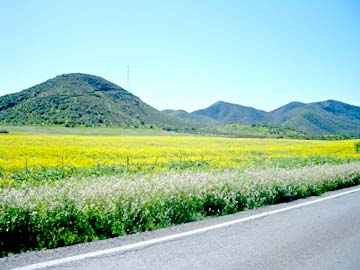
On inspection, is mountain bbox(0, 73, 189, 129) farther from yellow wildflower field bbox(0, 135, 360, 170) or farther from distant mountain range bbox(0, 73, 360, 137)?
yellow wildflower field bbox(0, 135, 360, 170)

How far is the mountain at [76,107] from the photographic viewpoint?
107 m

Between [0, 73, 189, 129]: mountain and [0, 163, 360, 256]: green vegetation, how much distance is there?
312 ft

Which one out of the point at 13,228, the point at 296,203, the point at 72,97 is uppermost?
the point at 72,97

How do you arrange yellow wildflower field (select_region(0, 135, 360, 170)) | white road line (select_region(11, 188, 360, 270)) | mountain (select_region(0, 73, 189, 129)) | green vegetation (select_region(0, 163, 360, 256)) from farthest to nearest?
mountain (select_region(0, 73, 189, 129)), yellow wildflower field (select_region(0, 135, 360, 170)), green vegetation (select_region(0, 163, 360, 256)), white road line (select_region(11, 188, 360, 270))

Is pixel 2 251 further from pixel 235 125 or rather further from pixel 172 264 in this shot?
pixel 235 125

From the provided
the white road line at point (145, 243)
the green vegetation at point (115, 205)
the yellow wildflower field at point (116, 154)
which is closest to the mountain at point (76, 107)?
the yellow wildflower field at point (116, 154)

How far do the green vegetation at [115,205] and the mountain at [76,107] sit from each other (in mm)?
95249

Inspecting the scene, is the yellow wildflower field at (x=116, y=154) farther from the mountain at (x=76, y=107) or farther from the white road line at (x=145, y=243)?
the mountain at (x=76, y=107)

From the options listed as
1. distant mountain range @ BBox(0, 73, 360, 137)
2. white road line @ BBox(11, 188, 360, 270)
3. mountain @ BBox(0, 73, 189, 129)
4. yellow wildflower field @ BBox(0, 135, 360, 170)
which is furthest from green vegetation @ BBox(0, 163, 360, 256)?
mountain @ BBox(0, 73, 189, 129)

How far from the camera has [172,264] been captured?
430 cm

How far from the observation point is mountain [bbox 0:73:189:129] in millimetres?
106681

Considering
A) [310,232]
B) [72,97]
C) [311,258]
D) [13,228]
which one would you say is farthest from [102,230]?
[72,97]

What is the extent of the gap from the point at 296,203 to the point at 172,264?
17.8 feet

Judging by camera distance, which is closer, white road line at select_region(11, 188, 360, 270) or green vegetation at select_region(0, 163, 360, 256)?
white road line at select_region(11, 188, 360, 270)
